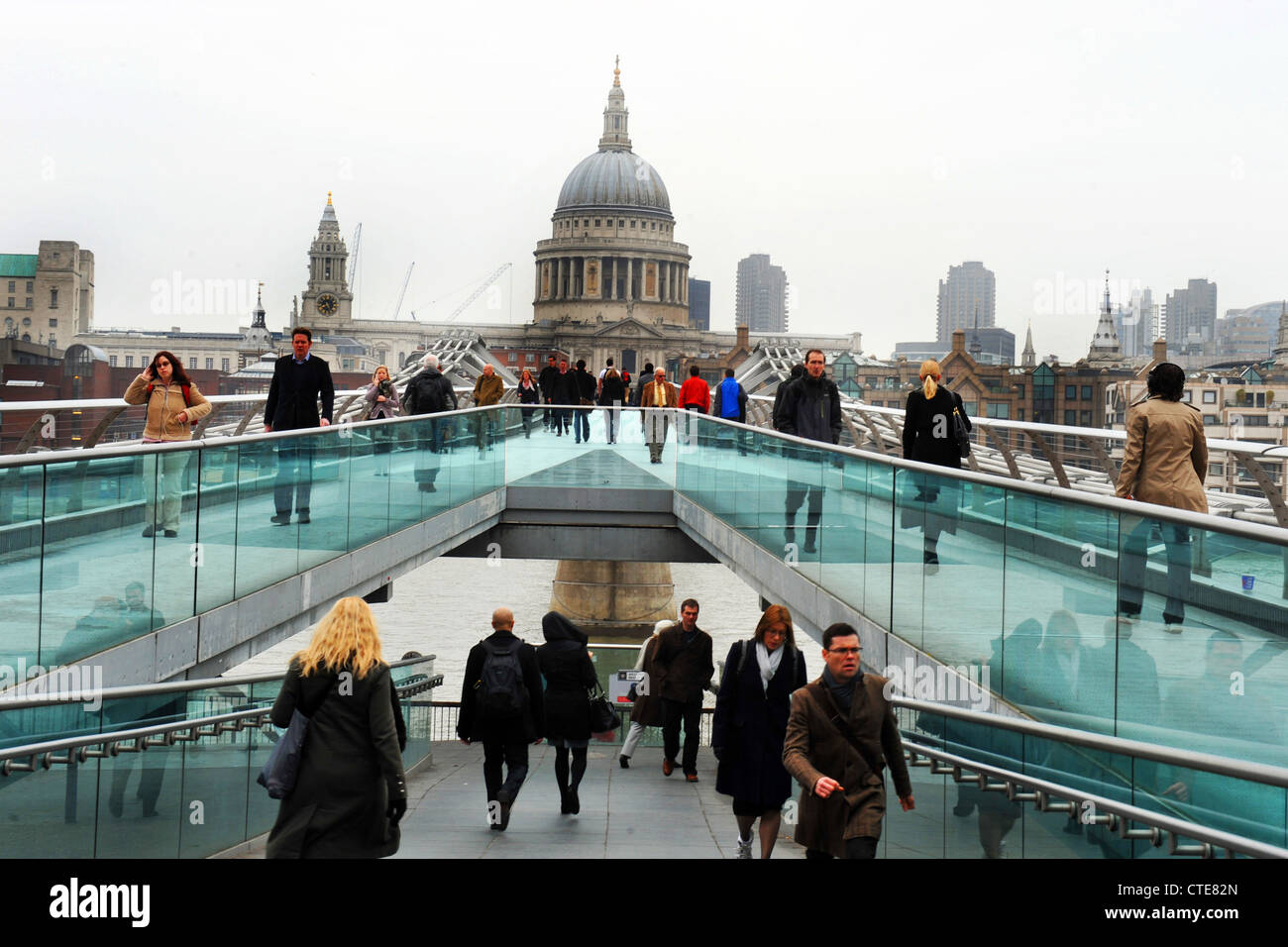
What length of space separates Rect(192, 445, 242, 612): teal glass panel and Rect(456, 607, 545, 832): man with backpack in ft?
5.22

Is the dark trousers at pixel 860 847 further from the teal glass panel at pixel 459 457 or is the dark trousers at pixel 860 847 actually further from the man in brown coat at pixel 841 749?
the teal glass panel at pixel 459 457

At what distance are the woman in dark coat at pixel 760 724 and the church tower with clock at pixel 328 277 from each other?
162622mm

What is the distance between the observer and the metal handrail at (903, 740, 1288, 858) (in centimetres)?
471

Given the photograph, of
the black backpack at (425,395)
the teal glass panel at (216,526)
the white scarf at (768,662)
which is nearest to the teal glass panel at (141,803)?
the teal glass panel at (216,526)

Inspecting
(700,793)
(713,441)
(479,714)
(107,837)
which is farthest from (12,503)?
(713,441)

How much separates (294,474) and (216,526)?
5.17 ft

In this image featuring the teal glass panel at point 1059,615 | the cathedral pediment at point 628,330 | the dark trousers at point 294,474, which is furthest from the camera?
the cathedral pediment at point 628,330

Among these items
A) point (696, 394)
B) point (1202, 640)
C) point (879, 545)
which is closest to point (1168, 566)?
point (1202, 640)

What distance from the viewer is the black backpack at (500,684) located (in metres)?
9.45

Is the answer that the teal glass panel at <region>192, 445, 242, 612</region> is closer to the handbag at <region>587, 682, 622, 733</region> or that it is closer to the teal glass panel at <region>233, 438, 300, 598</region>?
the teal glass panel at <region>233, 438, 300, 598</region>

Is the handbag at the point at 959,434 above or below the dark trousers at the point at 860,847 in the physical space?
above

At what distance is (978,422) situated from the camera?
14.1m

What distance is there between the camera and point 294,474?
11.0 meters
